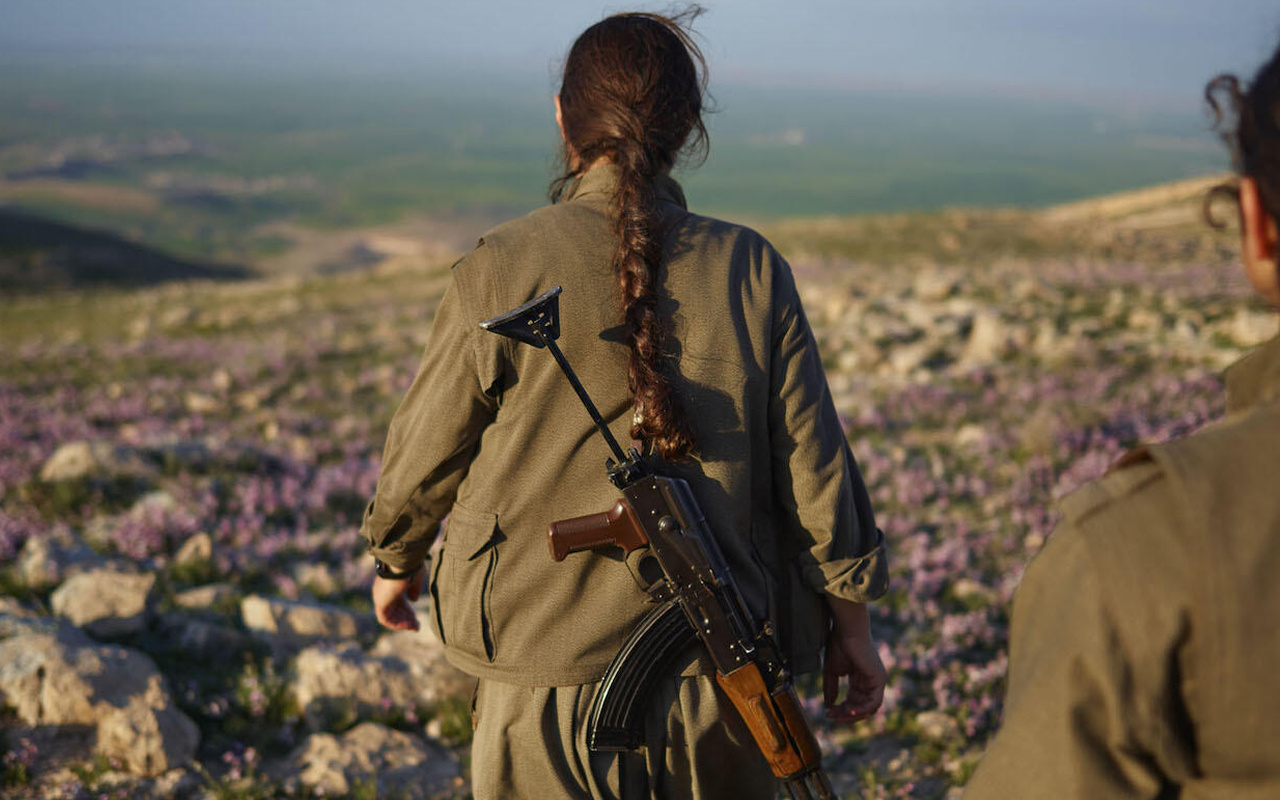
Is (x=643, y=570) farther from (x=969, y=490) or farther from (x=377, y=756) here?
(x=969, y=490)

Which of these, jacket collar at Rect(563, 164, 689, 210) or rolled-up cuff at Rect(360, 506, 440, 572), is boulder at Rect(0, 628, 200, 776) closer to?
rolled-up cuff at Rect(360, 506, 440, 572)

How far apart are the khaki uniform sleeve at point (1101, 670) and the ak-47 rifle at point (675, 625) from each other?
117 cm

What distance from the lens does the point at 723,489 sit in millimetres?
2785

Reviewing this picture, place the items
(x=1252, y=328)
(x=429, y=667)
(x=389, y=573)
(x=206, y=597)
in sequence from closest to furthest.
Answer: (x=389, y=573) → (x=429, y=667) → (x=206, y=597) → (x=1252, y=328)

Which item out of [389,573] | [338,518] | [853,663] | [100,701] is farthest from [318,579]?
[853,663]

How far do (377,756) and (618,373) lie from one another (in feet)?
10.1

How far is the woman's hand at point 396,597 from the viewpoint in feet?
11.0

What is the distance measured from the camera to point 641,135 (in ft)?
8.96

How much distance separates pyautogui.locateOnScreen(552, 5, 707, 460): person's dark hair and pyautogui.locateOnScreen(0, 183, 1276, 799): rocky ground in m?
2.89

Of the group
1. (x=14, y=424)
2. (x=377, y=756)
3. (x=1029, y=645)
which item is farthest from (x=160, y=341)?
(x=1029, y=645)

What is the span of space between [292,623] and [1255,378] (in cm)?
561

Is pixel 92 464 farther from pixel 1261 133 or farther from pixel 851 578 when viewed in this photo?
pixel 1261 133

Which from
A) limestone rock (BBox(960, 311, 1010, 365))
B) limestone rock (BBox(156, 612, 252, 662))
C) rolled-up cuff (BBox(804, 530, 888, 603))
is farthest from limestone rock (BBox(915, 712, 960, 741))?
limestone rock (BBox(960, 311, 1010, 365))

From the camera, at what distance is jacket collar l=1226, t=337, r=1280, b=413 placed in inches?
64.0
